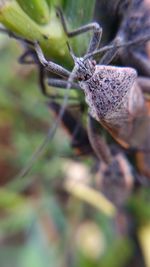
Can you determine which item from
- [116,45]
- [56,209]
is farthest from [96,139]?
[56,209]

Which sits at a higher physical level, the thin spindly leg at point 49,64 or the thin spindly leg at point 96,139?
the thin spindly leg at point 49,64

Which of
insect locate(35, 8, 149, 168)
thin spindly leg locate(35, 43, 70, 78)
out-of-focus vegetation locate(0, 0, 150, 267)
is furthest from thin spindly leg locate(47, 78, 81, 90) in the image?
out-of-focus vegetation locate(0, 0, 150, 267)

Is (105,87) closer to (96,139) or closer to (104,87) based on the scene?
(104,87)

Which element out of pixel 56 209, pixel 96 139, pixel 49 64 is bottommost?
pixel 56 209

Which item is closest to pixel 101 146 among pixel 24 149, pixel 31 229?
pixel 24 149

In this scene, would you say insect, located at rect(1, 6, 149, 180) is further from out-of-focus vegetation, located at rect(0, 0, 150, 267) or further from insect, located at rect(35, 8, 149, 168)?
out-of-focus vegetation, located at rect(0, 0, 150, 267)

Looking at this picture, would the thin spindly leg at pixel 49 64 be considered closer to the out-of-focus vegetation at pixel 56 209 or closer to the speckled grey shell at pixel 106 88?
the speckled grey shell at pixel 106 88

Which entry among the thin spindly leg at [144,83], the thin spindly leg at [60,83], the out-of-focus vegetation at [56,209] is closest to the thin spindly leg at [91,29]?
the thin spindly leg at [60,83]
